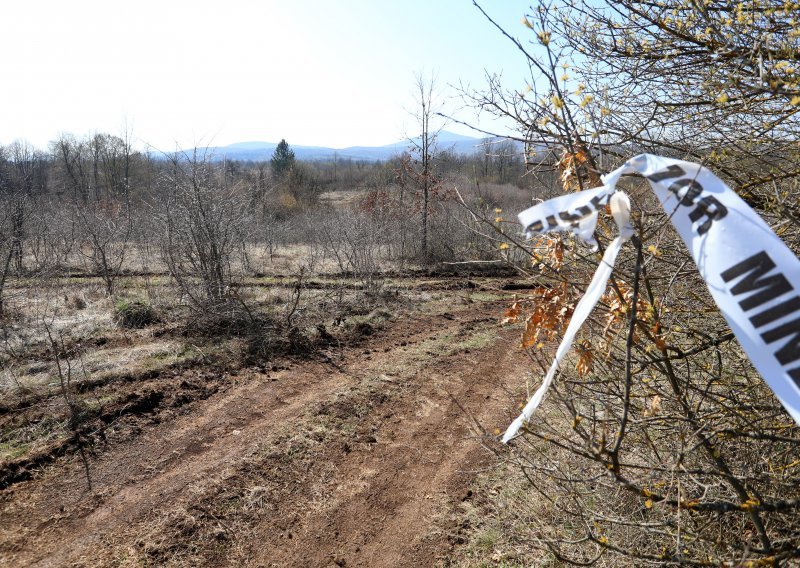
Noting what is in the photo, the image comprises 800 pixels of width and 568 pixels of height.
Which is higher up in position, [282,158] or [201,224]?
[282,158]

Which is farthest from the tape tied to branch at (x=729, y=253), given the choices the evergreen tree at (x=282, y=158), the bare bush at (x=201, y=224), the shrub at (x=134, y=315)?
the evergreen tree at (x=282, y=158)

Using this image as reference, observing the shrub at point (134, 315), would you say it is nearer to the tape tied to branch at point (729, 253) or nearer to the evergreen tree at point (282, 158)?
the tape tied to branch at point (729, 253)

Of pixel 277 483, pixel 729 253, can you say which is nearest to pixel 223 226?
pixel 277 483

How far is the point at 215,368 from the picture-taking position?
8.05 metres

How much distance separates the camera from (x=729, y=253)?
152cm

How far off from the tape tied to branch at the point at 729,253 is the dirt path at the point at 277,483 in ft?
4.79

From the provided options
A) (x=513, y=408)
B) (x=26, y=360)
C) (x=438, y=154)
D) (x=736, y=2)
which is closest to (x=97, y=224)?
(x=26, y=360)

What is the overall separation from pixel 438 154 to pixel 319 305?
10.1m

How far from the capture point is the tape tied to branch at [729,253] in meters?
1.39

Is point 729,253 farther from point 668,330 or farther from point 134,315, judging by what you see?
point 134,315

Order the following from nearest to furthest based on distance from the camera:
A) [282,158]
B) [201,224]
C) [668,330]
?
[668,330]
[201,224]
[282,158]

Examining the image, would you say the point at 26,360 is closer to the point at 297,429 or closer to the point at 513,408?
the point at 297,429

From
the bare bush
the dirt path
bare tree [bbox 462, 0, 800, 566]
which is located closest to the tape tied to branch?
bare tree [bbox 462, 0, 800, 566]

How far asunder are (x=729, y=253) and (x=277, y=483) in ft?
15.3
